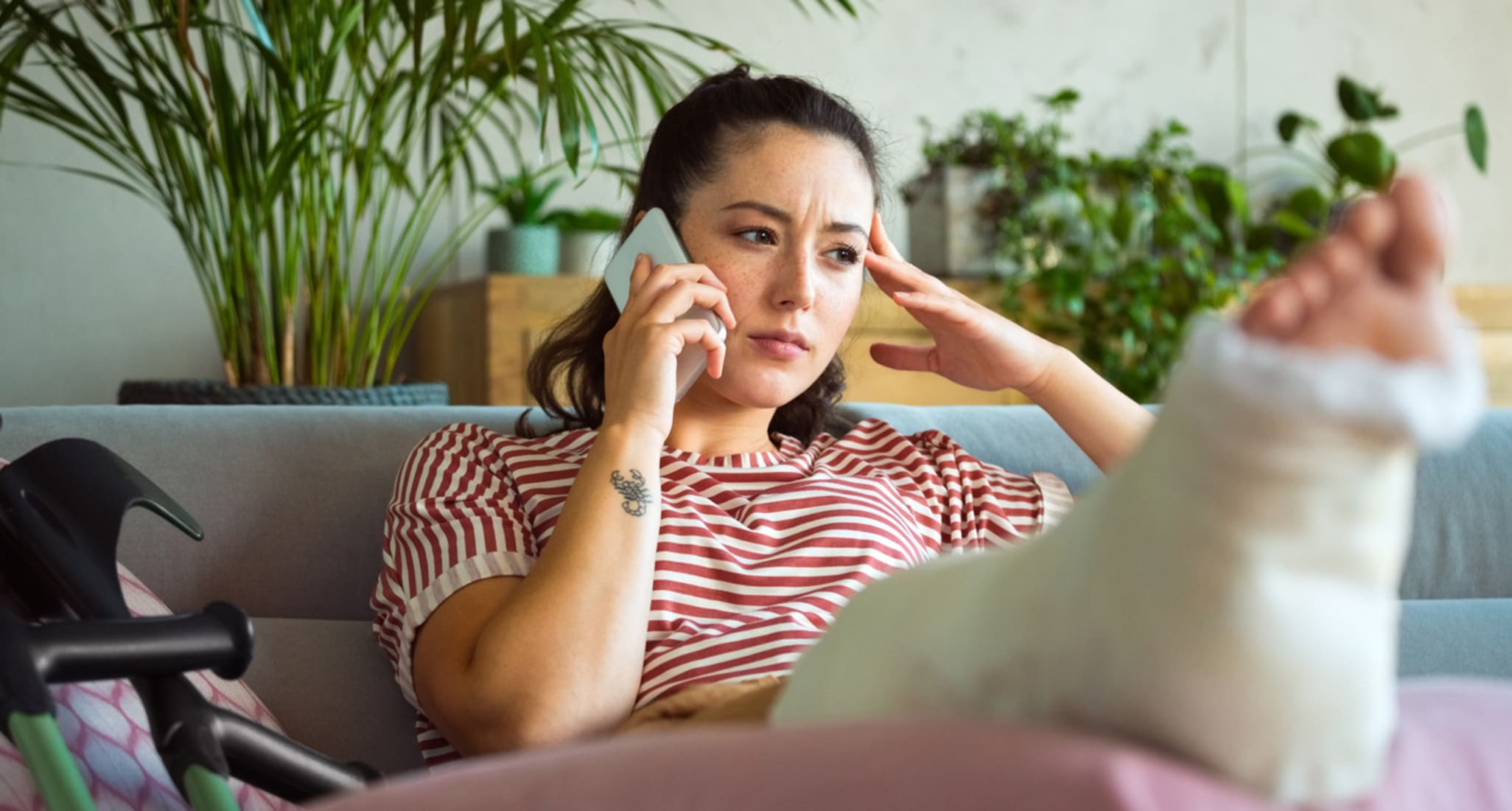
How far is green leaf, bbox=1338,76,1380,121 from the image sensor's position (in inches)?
132

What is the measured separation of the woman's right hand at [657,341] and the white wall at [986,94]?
5.73 feet

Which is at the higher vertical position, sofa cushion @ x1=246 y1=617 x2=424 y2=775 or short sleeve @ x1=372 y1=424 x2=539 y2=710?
short sleeve @ x1=372 y1=424 x2=539 y2=710

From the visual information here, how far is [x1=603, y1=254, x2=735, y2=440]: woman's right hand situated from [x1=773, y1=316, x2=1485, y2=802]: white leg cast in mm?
686

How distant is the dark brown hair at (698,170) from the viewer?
4.24 feet

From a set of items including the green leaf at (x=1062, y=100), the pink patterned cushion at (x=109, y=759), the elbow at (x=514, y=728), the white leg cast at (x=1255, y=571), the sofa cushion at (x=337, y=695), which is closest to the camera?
the white leg cast at (x=1255, y=571)

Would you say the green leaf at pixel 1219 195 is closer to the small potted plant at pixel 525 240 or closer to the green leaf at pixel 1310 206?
the green leaf at pixel 1310 206

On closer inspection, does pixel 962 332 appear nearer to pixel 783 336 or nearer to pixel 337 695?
pixel 783 336

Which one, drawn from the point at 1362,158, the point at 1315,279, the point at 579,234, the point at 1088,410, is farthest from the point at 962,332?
the point at 1362,158

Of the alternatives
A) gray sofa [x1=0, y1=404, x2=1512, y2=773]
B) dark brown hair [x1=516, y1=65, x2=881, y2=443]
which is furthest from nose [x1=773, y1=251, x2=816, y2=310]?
gray sofa [x1=0, y1=404, x2=1512, y2=773]

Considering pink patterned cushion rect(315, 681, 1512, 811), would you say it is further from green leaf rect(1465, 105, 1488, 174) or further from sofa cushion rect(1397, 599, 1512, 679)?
green leaf rect(1465, 105, 1488, 174)

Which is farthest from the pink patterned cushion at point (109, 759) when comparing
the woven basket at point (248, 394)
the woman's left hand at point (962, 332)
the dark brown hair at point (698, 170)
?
the woven basket at point (248, 394)

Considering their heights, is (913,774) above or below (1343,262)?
below

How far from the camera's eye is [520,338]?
8.21ft

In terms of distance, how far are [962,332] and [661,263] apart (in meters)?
0.32
